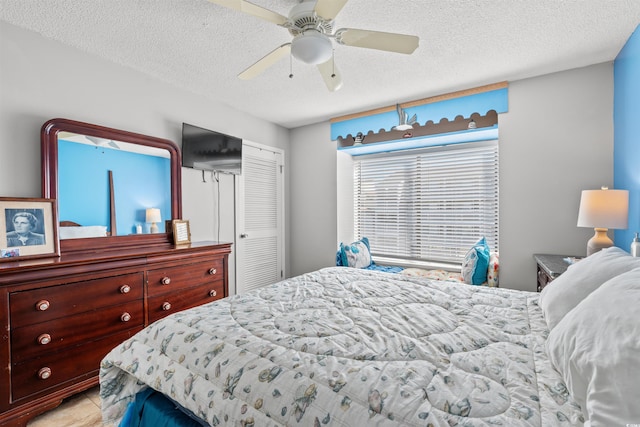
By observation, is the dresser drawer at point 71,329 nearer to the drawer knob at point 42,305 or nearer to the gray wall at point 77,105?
the drawer knob at point 42,305

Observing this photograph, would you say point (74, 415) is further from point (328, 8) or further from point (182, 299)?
point (328, 8)

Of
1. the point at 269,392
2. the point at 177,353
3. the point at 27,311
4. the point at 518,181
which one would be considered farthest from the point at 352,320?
the point at 518,181

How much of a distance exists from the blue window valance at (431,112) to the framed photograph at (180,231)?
218 cm

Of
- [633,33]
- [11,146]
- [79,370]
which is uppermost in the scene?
[633,33]

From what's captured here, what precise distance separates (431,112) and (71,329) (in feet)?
11.9

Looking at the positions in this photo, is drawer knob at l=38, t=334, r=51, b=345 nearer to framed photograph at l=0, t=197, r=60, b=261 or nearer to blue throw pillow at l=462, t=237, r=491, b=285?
framed photograph at l=0, t=197, r=60, b=261

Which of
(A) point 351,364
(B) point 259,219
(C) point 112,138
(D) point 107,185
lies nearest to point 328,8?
(A) point 351,364

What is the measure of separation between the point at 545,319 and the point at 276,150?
139 inches

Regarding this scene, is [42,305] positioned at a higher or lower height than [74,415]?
higher

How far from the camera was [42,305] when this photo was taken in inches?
66.9

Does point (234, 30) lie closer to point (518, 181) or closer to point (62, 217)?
point (62, 217)

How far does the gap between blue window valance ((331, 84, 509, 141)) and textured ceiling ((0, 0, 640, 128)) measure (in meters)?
0.14

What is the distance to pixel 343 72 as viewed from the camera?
264 cm

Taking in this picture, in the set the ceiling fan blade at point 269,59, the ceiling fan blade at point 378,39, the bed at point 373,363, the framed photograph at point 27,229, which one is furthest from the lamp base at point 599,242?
the framed photograph at point 27,229
